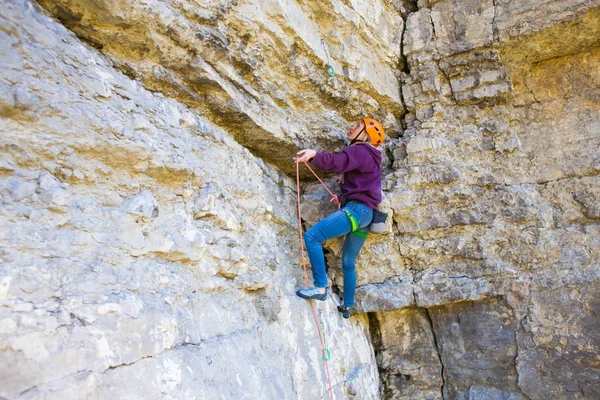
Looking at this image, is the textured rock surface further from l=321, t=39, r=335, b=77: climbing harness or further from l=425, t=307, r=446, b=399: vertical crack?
l=425, t=307, r=446, b=399: vertical crack

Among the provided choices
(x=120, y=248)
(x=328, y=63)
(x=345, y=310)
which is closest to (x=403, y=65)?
(x=328, y=63)

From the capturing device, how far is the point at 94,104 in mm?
2320

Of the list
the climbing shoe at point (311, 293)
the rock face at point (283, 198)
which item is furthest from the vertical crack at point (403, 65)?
the climbing shoe at point (311, 293)

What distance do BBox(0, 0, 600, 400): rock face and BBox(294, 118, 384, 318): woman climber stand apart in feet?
0.80

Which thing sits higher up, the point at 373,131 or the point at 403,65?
the point at 403,65

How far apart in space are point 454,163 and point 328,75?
1.57 m

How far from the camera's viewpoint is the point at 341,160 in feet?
11.8

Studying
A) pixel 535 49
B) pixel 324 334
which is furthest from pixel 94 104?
pixel 535 49

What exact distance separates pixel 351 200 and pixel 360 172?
0.27 metres

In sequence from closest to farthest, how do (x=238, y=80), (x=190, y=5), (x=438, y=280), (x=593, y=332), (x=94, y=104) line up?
(x=94, y=104), (x=190, y=5), (x=238, y=80), (x=593, y=332), (x=438, y=280)

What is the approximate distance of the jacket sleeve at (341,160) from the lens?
3521 mm

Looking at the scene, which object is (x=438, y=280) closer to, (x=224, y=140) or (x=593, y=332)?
(x=593, y=332)

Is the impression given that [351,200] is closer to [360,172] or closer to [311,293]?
[360,172]

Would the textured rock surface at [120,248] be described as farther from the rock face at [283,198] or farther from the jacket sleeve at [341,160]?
the jacket sleeve at [341,160]
